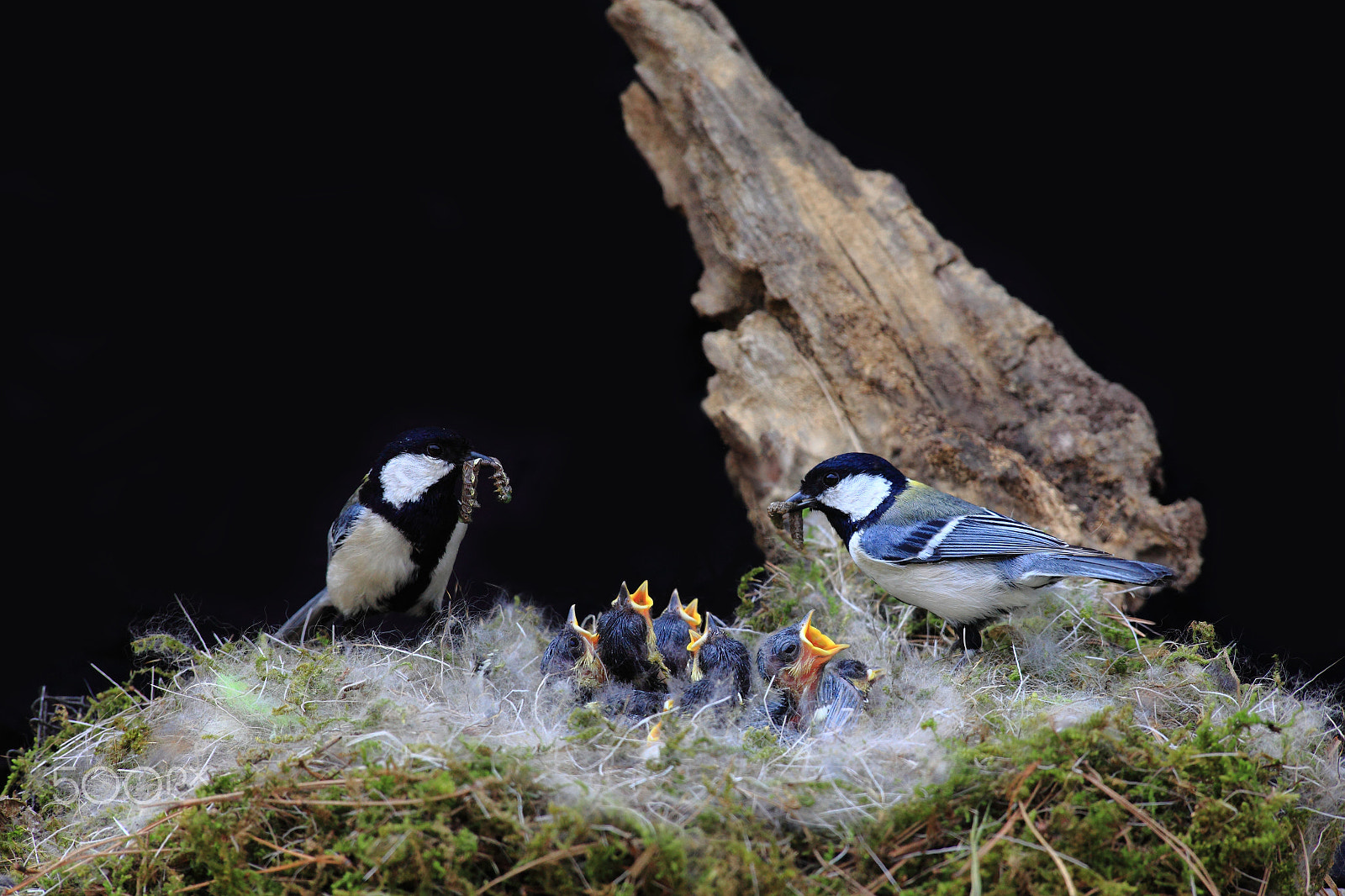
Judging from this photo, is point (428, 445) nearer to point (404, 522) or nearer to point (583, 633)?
point (404, 522)

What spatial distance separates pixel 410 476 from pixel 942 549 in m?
1.24

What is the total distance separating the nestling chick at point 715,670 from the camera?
192cm

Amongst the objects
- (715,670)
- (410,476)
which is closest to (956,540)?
(715,670)

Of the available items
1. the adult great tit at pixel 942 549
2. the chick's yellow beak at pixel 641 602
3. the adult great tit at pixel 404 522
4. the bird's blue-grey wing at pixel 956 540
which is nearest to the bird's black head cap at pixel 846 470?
the adult great tit at pixel 942 549

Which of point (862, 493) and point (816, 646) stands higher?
point (862, 493)

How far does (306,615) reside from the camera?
2.48 m

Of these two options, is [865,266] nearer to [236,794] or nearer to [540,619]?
[540,619]

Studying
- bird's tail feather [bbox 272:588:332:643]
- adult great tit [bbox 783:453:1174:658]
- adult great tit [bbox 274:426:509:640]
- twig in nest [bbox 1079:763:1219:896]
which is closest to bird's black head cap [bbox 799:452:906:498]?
adult great tit [bbox 783:453:1174:658]

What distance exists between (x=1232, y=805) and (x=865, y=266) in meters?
1.70

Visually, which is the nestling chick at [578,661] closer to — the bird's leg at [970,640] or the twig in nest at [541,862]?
the twig in nest at [541,862]

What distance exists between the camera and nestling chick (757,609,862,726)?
193 cm

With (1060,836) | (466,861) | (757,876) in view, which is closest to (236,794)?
(466,861)

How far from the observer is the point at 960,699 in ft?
5.90

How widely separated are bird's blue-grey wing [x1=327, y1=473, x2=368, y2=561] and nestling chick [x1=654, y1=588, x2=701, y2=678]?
0.78 m
